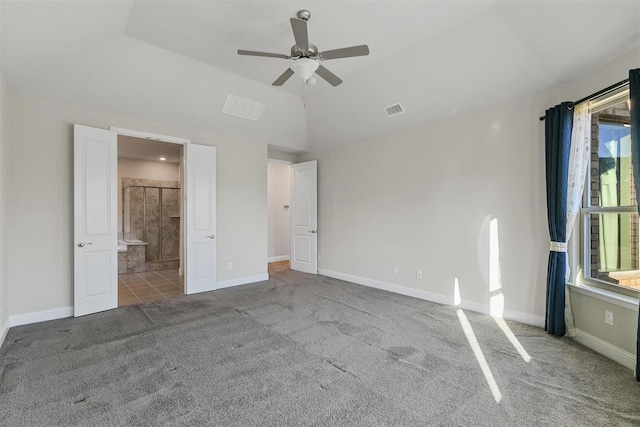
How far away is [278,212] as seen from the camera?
827cm

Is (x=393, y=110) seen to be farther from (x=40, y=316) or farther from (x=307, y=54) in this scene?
(x=40, y=316)

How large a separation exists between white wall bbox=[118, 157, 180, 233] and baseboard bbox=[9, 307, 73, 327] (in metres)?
4.14

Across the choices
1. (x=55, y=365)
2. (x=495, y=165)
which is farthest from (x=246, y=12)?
(x=55, y=365)

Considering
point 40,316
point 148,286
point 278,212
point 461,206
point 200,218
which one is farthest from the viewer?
point 278,212

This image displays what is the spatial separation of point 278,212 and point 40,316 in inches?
210

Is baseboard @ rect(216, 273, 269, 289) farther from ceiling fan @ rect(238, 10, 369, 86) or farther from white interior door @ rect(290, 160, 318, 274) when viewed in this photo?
ceiling fan @ rect(238, 10, 369, 86)

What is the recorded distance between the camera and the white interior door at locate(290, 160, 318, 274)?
623cm

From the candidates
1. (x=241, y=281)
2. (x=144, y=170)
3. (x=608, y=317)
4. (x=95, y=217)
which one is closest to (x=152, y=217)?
(x=144, y=170)

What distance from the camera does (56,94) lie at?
143 inches

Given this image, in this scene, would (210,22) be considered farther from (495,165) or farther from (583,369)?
(583,369)

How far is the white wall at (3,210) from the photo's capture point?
302 centimetres

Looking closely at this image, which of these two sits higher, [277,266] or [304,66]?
[304,66]

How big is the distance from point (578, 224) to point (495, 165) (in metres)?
1.10

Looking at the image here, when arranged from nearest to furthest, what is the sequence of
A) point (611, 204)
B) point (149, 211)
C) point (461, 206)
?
point (611, 204)
point (461, 206)
point (149, 211)
